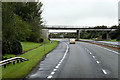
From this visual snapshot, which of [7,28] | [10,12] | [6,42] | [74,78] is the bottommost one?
[74,78]

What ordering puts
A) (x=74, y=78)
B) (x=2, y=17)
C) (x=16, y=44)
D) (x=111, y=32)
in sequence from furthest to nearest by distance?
(x=111, y=32)
(x=16, y=44)
(x=2, y=17)
(x=74, y=78)

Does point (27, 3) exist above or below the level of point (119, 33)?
above

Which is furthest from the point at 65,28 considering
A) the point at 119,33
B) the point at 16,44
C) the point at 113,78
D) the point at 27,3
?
the point at 113,78

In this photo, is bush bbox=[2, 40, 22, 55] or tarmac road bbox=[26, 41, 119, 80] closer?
tarmac road bbox=[26, 41, 119, 80]

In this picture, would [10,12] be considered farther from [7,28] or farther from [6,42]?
[6,42]

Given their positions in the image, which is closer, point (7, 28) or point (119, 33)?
point (7, 28)

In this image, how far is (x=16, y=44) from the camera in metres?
27.6

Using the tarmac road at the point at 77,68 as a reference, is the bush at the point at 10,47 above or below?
above

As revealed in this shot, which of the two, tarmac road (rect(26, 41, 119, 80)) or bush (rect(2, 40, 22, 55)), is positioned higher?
bush (rect(2, 40, 22, 55))

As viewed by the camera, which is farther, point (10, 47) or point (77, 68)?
point (10, 47)

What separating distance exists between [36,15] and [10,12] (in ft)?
143

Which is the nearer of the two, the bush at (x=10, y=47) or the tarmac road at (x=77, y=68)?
the tarmac road at (x=77, y=68)

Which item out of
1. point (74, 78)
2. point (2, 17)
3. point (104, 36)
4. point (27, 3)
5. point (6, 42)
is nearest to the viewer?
point (74, 78)

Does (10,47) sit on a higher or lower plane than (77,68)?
A: higher
